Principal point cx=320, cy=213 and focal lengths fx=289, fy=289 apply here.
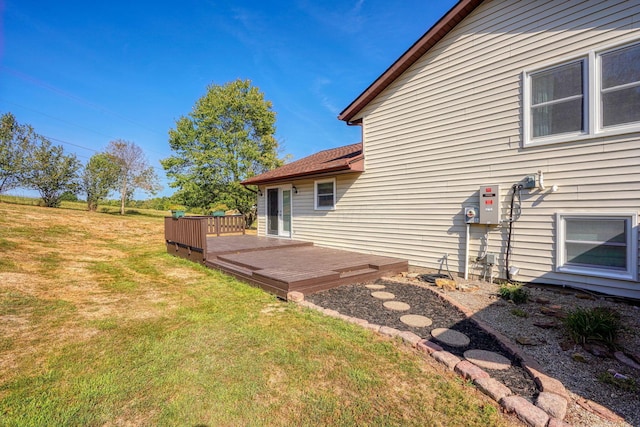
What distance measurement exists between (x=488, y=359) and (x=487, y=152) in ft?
13.3

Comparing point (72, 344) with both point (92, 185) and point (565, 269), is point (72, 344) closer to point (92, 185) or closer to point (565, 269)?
point (565, 269)

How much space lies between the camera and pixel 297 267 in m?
5.89

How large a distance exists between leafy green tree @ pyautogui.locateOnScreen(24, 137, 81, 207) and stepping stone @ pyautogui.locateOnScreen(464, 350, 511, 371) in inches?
1054

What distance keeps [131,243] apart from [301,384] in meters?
12.0

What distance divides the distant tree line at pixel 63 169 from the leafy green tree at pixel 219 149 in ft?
28.6

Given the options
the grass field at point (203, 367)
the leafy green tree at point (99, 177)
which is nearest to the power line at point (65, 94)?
the leafy green tree at point (99, 177)

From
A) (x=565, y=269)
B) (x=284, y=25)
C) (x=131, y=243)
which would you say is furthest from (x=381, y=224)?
(x=284, y=25)

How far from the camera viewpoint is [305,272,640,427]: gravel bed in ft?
7.18

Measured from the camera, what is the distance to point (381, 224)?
24.3 ft

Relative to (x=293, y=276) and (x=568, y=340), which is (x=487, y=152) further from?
(x=293, y=276)

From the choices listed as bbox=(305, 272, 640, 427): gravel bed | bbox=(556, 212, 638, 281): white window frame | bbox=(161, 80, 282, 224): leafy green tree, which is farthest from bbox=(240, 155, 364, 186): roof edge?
bbox=(161, 80, 282, 224): leafy green tree

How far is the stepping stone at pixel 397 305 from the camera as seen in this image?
162 inches

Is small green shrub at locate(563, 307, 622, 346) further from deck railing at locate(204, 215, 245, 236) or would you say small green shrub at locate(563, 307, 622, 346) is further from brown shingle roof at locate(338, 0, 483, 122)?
deck railing at locate(204, 215, 245, 236)

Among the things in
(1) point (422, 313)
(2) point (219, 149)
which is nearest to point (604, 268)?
(1) point (422, 313)
